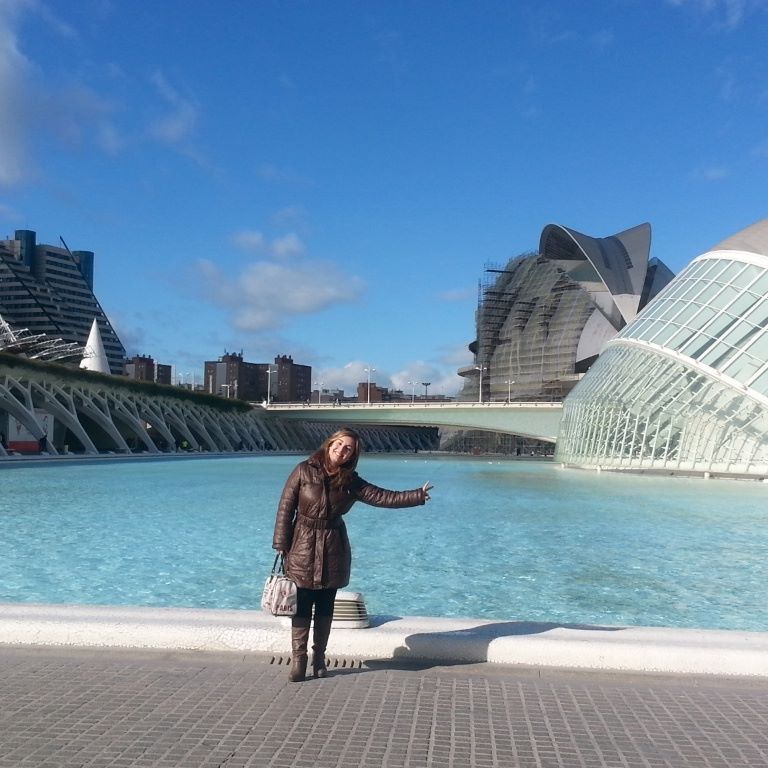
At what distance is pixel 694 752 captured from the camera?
398 cm

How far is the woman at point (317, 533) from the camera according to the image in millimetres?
4980

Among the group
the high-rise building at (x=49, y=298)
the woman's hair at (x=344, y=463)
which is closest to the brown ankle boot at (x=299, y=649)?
the woman's hair at (x=344, y=463)

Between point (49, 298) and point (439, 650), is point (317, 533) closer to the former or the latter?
Answer: point (439, 650)

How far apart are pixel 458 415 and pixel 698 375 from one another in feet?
121

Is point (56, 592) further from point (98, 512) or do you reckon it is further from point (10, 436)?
point (10, 436)

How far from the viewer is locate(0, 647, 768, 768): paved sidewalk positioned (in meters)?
3.87

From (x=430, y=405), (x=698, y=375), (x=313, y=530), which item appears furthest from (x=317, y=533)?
(x=430, y=405)

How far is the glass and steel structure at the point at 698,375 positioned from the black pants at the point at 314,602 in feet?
85.8

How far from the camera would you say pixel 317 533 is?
503cm

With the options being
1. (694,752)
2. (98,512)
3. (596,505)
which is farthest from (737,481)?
(694,752)

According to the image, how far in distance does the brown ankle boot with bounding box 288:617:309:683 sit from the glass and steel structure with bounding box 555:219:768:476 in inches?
1036

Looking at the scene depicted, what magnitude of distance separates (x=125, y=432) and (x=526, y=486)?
43.2 m

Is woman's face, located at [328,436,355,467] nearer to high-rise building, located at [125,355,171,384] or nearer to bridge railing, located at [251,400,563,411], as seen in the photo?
bridge railing, located at [251,400,563,411]

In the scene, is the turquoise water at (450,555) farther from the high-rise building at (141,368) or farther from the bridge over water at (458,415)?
the high-rise building at (141,368)
